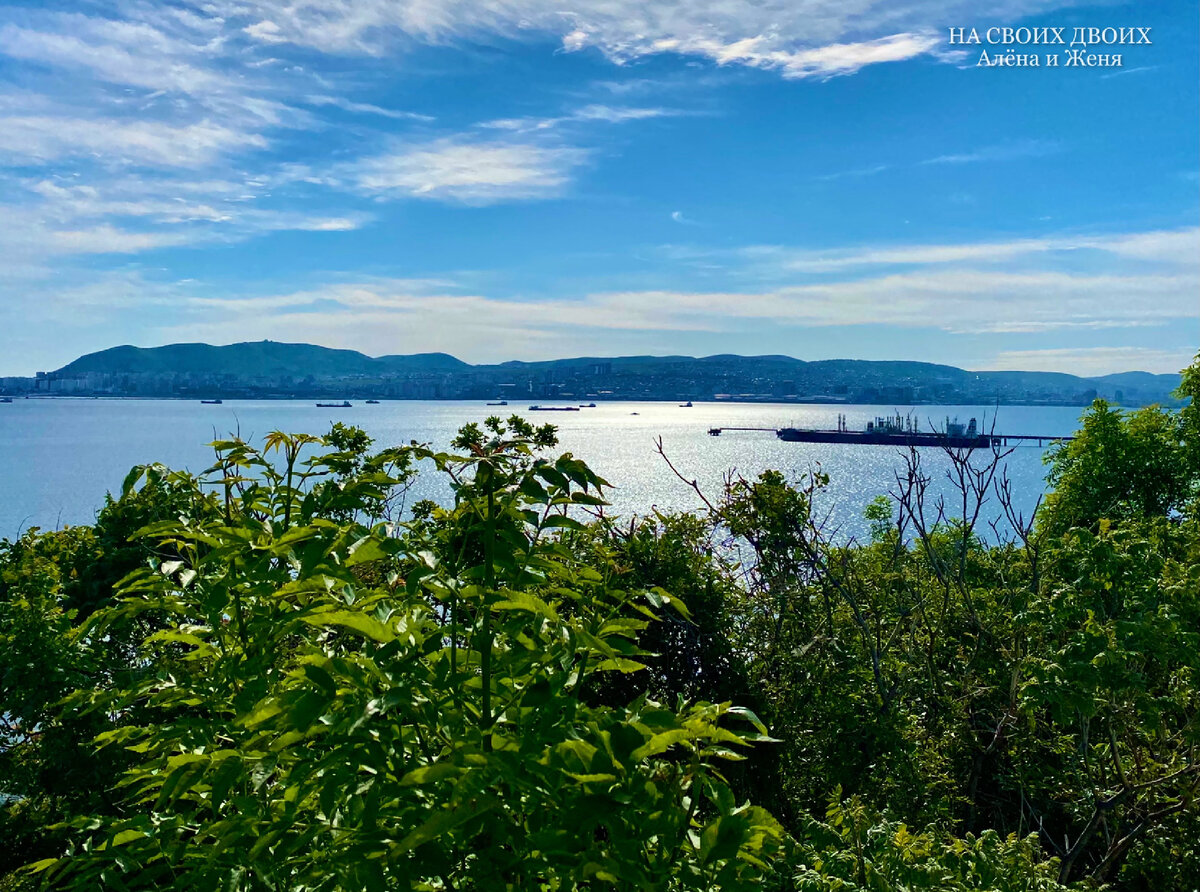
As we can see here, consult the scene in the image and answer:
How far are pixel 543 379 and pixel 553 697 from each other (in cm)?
15706

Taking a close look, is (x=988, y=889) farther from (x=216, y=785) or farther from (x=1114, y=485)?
(x=1114, y=485)

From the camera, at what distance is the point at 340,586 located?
240cm

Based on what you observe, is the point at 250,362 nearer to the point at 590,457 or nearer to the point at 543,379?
the point at 543,379

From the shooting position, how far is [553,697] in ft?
7.44

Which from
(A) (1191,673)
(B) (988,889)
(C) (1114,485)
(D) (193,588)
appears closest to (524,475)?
(D) (193,588)

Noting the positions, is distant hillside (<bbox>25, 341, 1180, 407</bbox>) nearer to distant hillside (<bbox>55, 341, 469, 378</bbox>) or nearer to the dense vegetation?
distant hillside (<bbox>55, 341, 469, 378</bbox>)

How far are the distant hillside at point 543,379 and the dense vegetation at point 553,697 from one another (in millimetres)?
140635

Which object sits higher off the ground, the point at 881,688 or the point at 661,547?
the point at 661,547

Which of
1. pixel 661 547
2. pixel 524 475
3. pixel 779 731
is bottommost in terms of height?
pixel 779 731

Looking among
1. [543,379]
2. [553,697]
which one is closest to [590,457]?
[543,379]

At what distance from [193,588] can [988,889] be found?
140 inches

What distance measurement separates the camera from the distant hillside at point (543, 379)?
156m

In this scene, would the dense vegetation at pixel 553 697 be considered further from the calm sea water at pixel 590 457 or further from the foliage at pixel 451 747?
the calm sea water at pixel 590 457

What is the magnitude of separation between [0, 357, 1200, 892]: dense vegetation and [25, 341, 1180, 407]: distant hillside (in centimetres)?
14063
